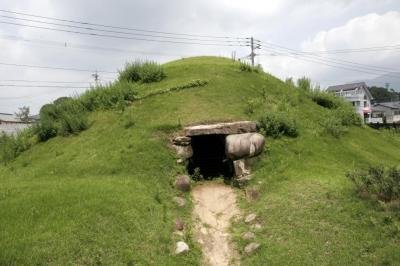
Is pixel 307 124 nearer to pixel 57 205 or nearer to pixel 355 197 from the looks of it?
pixel 355 197

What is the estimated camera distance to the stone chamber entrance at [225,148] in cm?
1184

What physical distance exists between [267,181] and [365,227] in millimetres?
3732

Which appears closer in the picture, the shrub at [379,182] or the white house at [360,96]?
the shrub at [379,182]

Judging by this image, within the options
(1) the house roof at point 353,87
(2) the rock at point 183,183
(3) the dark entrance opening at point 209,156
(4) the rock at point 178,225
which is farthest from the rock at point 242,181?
(1) the house roof at point 353,87

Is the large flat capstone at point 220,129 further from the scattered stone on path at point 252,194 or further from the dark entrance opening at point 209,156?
the scattered stone on path at point 252,194

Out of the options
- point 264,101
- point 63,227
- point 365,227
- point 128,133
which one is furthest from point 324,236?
point 264,101

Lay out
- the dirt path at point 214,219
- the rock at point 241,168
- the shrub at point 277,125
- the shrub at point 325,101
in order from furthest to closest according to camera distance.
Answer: the shrub at point 325,101, the shrub at point 277,125, the rock at point 241,168, the dirt path at point 214,219

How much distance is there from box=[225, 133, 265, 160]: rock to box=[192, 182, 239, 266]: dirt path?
1049 millimetres

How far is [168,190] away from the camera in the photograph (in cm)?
1057

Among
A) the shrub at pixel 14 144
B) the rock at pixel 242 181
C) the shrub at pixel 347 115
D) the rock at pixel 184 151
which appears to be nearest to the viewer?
the rock at pixel 242 181

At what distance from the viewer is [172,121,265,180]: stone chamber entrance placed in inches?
466

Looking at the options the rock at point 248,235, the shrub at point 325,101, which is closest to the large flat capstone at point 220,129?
the rock at point 248,235

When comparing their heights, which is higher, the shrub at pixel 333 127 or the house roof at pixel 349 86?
the house roof at pixel 349 86

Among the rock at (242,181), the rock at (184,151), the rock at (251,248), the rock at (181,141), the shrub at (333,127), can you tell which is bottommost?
the rock at (251,248)
